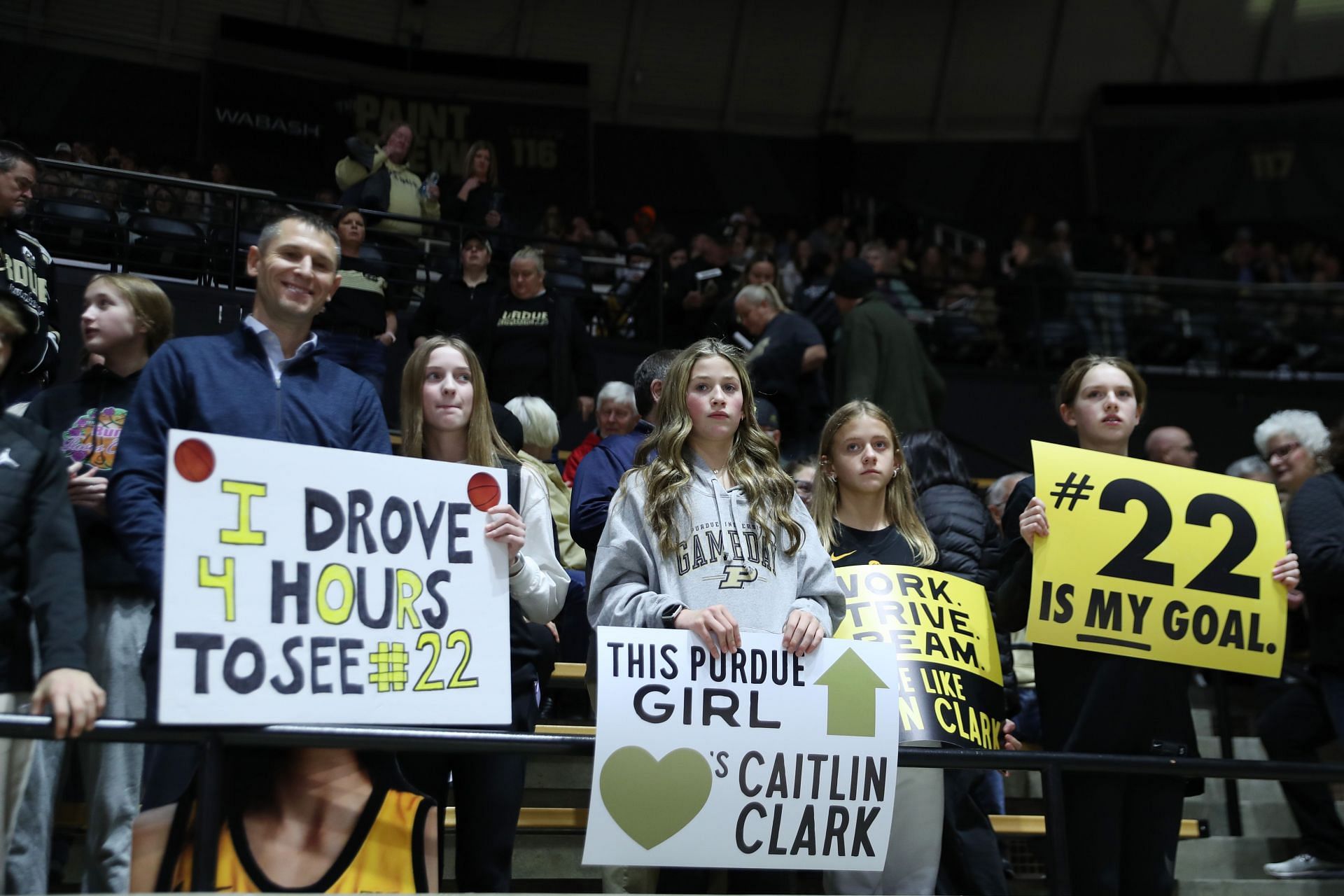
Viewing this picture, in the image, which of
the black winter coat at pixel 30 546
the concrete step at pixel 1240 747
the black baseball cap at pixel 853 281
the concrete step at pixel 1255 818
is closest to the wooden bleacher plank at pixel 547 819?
the black winter coat at pixel 30 546

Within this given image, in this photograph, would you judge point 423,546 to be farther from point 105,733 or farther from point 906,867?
point 906,867

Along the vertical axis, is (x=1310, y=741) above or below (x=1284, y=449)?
below

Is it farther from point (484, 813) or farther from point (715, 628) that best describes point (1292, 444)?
point (484, 813)

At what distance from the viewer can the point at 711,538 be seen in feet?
11.4

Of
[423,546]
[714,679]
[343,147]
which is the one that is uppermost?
[343,147]

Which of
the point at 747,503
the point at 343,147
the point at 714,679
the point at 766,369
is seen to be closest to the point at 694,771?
the point at 714,679

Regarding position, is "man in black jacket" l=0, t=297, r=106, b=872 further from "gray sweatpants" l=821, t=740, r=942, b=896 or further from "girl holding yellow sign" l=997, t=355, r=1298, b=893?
"girl holding yellow sign" l=997, t=355, r=1298, b=893

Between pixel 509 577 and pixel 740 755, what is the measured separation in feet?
2.26

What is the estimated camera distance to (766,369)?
7.46 m

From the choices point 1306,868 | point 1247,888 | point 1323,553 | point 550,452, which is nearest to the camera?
point 1323,553

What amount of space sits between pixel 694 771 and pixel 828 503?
1.20 meters

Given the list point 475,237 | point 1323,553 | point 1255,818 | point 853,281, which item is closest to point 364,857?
point 1323,553

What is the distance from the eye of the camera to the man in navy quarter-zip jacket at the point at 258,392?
294 centimetres

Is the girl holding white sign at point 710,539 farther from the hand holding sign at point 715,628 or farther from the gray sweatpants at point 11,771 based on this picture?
the gray sweatpants at point 11,771
